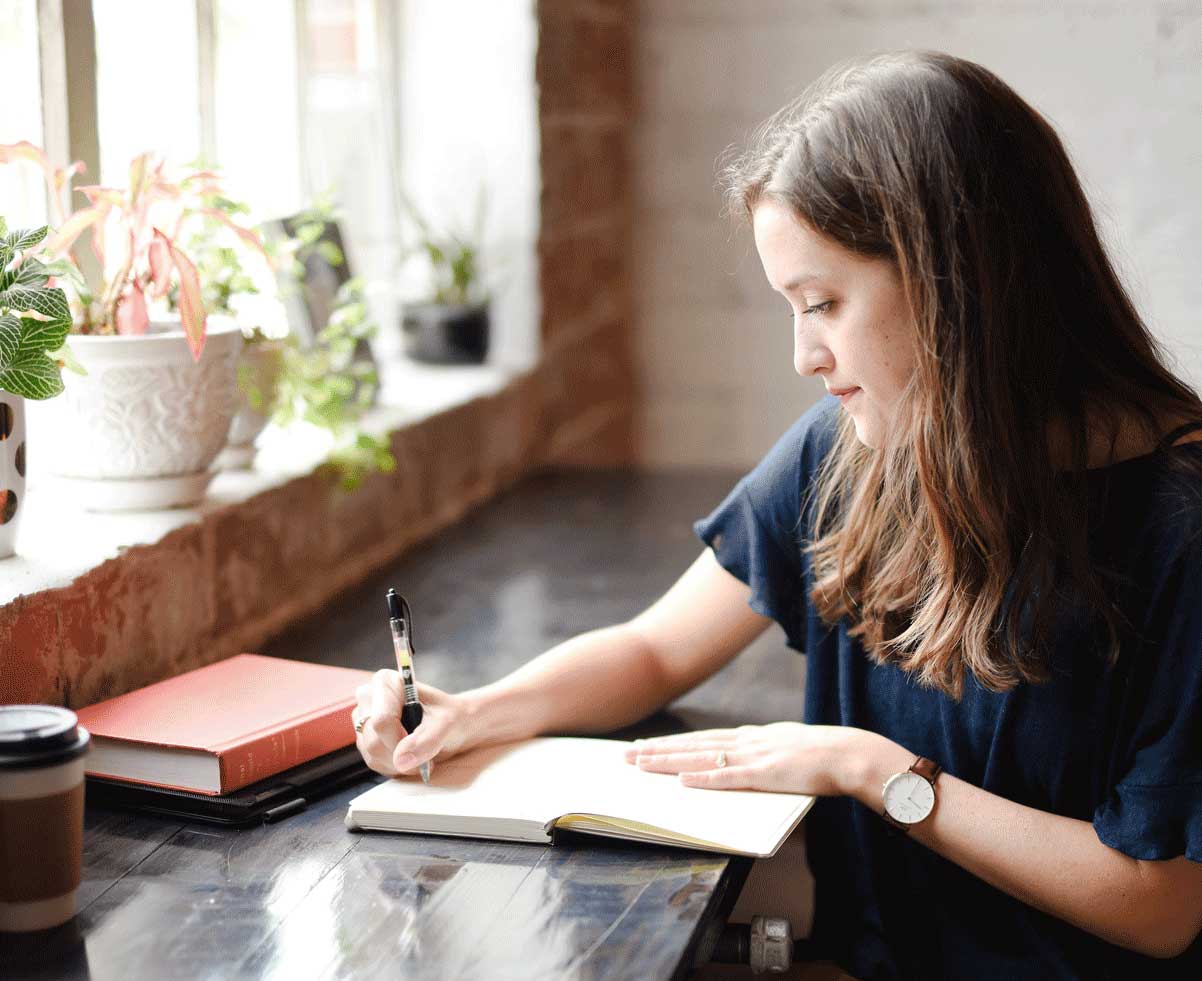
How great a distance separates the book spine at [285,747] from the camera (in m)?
1.17

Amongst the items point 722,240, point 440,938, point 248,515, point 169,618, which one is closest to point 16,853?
point 440,938

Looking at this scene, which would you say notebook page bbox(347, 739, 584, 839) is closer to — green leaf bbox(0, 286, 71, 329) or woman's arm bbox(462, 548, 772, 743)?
woman's arm bbox(462, 548, 772, 743)

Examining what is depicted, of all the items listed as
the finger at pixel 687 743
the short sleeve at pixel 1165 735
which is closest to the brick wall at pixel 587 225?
the finger at pixel 687 743

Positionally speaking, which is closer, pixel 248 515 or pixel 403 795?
pixel 403 795

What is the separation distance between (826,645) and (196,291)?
710 mm

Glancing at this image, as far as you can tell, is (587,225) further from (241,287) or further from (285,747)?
(285,747)

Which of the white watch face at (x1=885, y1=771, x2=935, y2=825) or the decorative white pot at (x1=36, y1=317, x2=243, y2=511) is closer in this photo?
the white watch face at (x1=885, y1=771, x2=935, y2=825)

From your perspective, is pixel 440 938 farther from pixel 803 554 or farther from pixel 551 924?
pixel 803 554

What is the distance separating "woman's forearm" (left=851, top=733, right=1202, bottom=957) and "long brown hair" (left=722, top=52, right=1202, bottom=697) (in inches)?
3.9

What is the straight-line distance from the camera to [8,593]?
1.23 metres

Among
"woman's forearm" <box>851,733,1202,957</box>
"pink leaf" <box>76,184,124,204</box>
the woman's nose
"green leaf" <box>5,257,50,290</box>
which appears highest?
"pink leaf" <box>76,184,124,204</box>

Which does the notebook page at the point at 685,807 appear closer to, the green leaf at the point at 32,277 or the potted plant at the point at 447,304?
the green leaf at the point at 32,277

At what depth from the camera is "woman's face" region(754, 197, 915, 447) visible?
3.80 feet

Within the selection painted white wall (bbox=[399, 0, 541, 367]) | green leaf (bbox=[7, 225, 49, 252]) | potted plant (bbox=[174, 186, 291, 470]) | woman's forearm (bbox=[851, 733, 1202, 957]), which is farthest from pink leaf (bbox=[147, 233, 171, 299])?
painted white wall (bbox=[399, 0, 541, 367])
